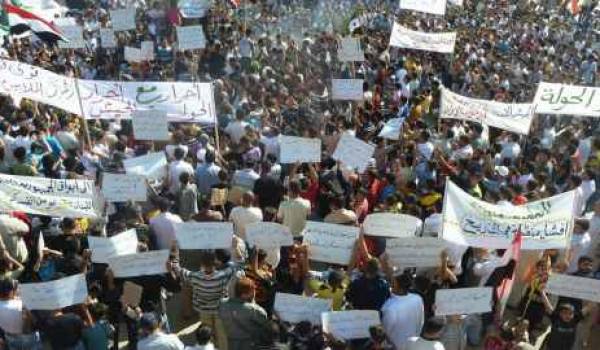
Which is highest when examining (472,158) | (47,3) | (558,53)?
(47,3)

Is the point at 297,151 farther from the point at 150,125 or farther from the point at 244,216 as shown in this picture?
the point at 150,125

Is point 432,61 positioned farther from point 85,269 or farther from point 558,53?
point 85,269

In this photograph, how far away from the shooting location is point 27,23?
14.2 metres

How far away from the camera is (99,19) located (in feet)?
76.2

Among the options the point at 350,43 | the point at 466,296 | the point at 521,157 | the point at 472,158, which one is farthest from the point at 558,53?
the point at 466,296

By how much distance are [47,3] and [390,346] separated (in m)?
13.6

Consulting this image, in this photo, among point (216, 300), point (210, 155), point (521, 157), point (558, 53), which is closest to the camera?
point (216, 300)

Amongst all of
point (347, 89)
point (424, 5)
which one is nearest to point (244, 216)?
point (347, 89)

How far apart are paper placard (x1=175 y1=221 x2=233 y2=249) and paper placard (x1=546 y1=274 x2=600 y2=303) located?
10.1ft

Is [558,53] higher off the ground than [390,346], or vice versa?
[390,346]

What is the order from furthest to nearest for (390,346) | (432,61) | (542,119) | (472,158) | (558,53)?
(558,53)
(432,61)
(542,119)
(472,158)
(390,346)

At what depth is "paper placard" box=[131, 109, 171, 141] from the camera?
9.72 m

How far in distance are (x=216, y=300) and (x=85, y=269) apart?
1.26 meters

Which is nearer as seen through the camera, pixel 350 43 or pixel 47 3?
pixel 350 43
